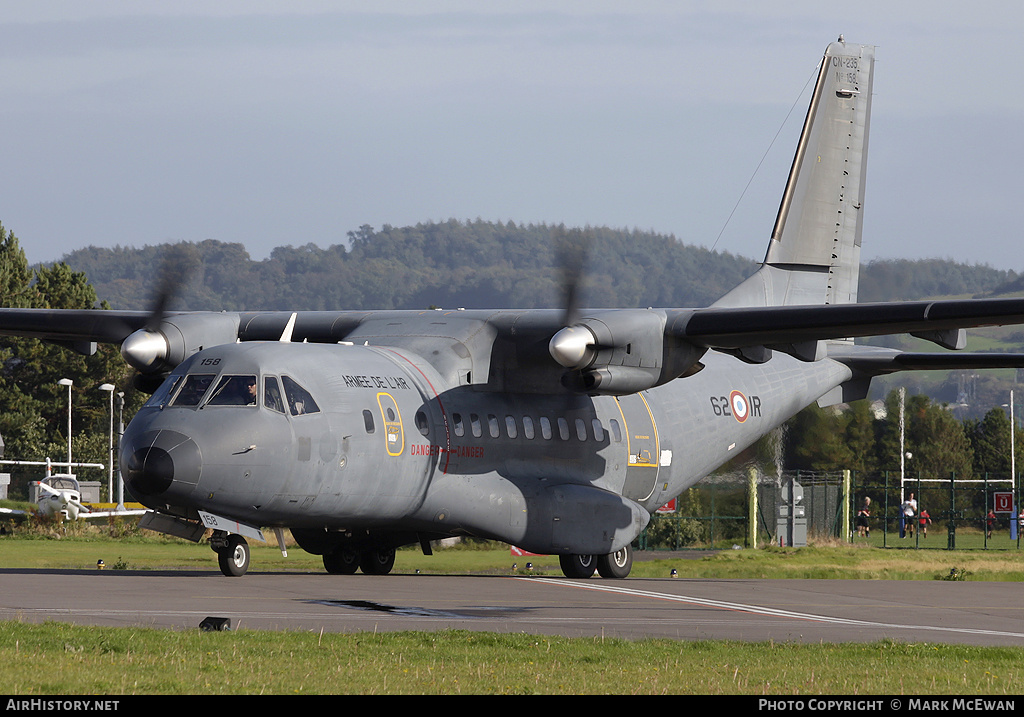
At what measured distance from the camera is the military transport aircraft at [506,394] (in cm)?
1794

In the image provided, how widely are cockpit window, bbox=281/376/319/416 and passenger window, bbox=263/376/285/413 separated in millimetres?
105

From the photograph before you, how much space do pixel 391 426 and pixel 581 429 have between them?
4388mm

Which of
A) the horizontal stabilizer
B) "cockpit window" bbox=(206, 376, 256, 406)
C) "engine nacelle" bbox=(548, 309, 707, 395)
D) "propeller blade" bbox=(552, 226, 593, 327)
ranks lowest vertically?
"cockpit window" bbox=(206, 376, 256, 406)

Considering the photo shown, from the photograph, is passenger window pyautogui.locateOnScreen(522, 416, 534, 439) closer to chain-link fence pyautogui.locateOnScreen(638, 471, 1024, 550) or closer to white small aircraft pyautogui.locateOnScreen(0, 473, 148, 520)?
chain-link fence pyautogui.locateOnScreen(638, 471, 1024, 550)

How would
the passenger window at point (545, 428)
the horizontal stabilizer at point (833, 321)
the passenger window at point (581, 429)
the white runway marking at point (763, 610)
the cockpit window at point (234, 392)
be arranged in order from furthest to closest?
the passenger window at point (581, 429) < the passenger window at point (545, 428) < the horizontal stabilizer at point (833, 321) < the cockpit window at point (234, 392) < the white runway marking at point (763, 610)

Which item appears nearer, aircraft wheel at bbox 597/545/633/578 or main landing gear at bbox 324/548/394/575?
main landing gear at bbox 324/548/394/575

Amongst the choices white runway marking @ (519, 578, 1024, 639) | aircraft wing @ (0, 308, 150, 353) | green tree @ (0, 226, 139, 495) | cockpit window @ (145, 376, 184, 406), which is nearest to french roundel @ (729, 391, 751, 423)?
white runway marking @ (519, 578, 1024, 639)

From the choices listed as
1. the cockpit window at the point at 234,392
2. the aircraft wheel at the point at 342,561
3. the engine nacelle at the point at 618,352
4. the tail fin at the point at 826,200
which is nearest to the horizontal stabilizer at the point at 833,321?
the engine nacelle at the point at 618,352

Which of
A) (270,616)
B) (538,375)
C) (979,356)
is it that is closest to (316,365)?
(538,375)

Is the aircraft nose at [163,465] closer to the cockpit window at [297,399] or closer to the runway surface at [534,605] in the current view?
the runway surface at [534,605]

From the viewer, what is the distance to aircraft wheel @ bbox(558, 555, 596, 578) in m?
22.6

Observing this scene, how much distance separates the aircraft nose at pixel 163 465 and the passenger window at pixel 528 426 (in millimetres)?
6349

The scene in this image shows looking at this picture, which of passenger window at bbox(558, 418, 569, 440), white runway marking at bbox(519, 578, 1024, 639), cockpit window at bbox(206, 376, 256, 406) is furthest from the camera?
passenger window at bbox(558, 418, 569, 440)

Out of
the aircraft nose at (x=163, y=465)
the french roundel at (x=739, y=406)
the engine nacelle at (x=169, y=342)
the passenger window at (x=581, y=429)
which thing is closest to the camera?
the aircraft nose at (x=163, y=465)
